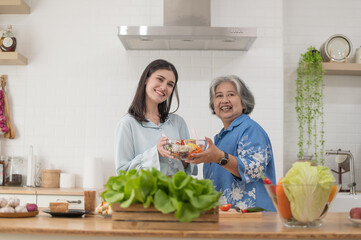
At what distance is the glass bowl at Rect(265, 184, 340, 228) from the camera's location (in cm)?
165

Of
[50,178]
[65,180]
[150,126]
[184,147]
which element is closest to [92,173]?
[65,180]

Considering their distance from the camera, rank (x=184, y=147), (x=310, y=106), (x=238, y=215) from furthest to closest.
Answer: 1. (x=310, y=106)
2. (x=184, y=147)
3. (x=238, y=215)

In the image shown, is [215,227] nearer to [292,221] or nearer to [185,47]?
[292,221]

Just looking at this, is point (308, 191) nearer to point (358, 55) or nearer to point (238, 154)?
point (238, 154)

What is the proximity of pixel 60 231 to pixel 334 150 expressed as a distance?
141 inches

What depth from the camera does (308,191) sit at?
165 cm

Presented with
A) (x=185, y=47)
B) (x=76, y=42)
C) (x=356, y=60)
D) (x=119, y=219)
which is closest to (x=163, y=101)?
(x=119, y=219)

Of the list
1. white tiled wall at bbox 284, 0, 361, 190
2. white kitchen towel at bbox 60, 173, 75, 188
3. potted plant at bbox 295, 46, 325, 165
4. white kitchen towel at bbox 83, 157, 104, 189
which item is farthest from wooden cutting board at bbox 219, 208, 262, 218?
white tiled wall at bbox 284, 0, 361, 190

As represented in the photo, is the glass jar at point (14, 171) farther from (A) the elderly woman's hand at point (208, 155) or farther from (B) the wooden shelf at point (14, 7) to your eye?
(A) the elderly woman's hand at point (208, 155)

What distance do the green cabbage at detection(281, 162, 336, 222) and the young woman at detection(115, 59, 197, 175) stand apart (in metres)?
0.92

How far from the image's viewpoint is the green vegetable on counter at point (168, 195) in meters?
1.56

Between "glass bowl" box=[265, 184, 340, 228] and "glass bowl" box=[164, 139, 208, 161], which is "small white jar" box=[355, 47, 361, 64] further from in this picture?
"glass bowl" box=[265, 184, 340, 228]

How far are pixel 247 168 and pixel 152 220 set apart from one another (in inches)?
38.4

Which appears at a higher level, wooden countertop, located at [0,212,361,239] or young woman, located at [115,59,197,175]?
young woman, located at [115,59,197,175]
